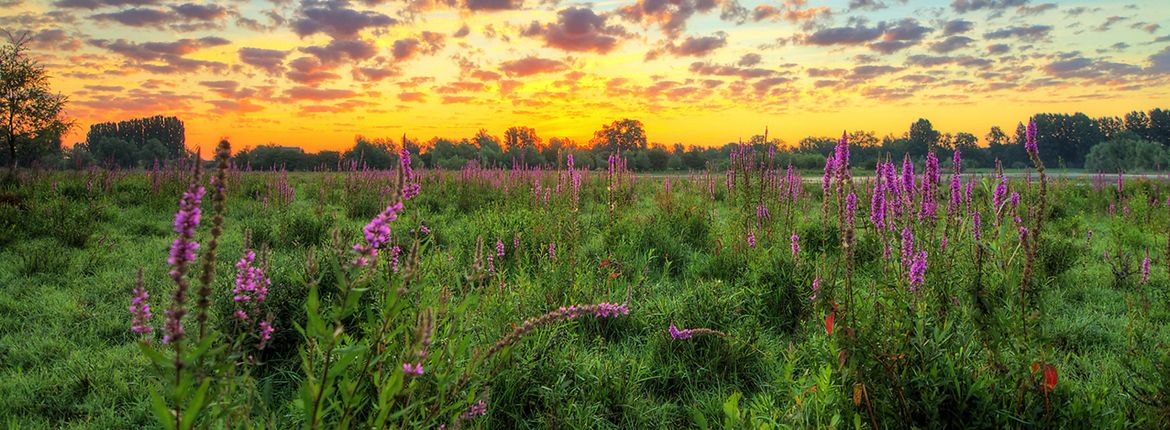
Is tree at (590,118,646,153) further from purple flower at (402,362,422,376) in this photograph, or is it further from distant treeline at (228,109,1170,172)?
purple flower at (402,362,422,376)

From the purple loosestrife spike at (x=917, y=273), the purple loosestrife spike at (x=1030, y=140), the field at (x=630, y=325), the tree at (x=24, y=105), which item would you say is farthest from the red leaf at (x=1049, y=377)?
the tree at (x=24, y=105)

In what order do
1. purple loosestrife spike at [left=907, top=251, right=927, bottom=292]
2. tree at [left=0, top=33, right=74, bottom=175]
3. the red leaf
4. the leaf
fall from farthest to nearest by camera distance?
tree at [left=0, top=33, right=74, bottom=175] < purple loosestrife spike at [left=907, top=251, right=927, bottom=292] < the red leaf < the leaf

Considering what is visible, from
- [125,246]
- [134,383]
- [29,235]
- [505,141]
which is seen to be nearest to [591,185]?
[125,246]

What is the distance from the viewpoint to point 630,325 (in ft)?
14.5

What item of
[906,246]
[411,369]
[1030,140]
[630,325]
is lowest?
[630,325]

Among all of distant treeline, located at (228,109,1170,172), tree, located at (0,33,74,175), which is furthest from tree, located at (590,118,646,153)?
tree, located at (0,33,74,175)

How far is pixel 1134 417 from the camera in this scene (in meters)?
2.54

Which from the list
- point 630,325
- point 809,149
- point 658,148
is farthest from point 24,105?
point 809,149

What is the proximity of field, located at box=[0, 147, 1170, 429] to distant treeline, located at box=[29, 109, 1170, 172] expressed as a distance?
27070mm

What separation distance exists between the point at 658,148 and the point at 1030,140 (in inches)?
2299

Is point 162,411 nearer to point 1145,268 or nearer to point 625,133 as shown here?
point 1145,268

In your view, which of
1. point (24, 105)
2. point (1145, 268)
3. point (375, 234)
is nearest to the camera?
point (375, 234)

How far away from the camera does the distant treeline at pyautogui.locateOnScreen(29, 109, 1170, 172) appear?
44000 millimetres

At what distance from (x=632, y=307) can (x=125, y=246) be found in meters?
7.10
